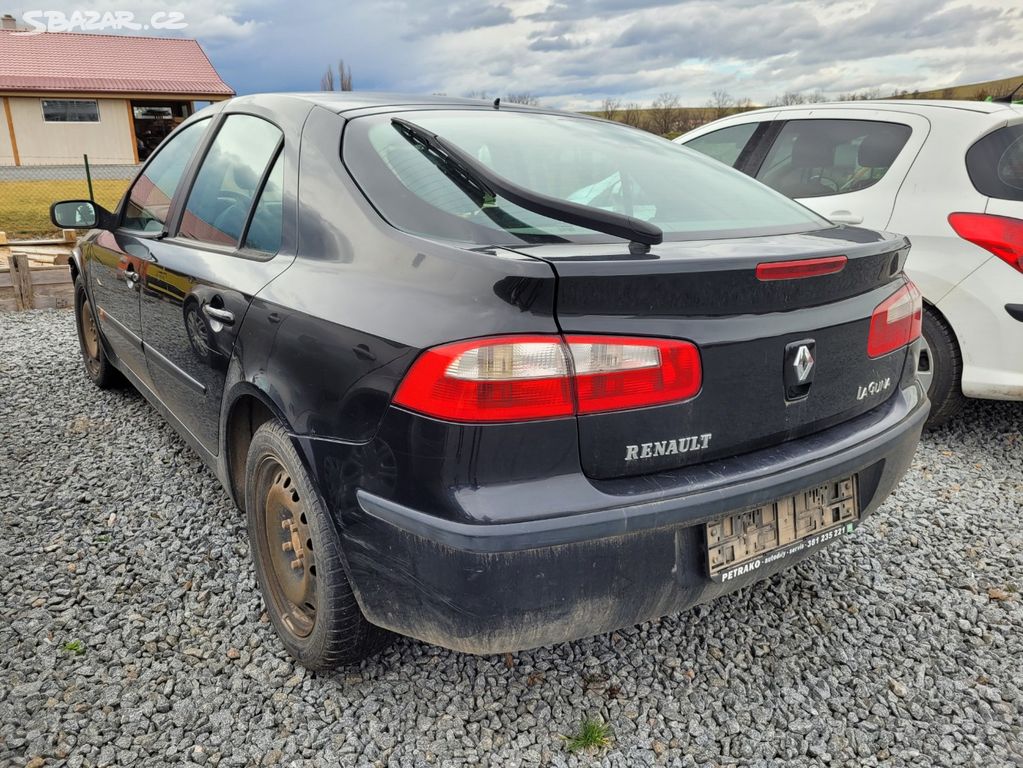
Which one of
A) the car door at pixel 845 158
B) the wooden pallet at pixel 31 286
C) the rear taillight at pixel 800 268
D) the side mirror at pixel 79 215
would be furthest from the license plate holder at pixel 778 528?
the wooden pallet at pixel 31 286

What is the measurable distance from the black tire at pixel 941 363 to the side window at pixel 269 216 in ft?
10.3

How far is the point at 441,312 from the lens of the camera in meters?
1.56

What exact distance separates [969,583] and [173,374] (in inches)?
118

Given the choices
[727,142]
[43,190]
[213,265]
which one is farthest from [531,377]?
[43,190]

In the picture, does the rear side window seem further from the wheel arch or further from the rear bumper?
the wheel arch

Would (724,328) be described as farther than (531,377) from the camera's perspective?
Yes

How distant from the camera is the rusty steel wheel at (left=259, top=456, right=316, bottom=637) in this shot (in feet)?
6.72

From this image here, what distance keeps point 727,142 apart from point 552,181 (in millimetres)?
3236

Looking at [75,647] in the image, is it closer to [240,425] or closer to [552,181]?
[240,425]

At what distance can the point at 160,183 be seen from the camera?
10.8ft

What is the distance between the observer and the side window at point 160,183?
10.0 ft

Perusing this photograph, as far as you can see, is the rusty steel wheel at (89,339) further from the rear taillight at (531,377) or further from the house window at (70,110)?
the house window at (70,110)

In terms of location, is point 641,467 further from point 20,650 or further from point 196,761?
point 20,650

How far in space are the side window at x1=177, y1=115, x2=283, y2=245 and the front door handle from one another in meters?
0.23
